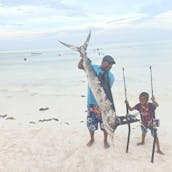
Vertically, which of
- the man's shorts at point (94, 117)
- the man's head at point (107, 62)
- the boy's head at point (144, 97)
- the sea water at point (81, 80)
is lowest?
the sea water at point (81, 80)

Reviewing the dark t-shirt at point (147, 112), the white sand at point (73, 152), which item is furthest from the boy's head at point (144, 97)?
the white sand at point (73, 152)

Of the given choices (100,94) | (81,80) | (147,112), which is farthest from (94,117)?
(81,80)

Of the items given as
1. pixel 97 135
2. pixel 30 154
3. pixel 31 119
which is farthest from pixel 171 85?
pixel 30 154

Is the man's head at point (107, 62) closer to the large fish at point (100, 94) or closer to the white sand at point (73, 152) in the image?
the large fish at point (100, 94)

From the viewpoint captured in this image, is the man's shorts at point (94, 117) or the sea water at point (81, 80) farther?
the sea water at point (81, 80)

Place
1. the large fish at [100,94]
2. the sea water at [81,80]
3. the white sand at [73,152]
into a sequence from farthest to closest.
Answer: the sea water at [81,80], the white sand at [73,152], the large fish at [100,94]

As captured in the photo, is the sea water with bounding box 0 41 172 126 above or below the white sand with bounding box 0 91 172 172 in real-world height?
below

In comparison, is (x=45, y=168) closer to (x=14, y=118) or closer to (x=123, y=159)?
(x=123, y=159)

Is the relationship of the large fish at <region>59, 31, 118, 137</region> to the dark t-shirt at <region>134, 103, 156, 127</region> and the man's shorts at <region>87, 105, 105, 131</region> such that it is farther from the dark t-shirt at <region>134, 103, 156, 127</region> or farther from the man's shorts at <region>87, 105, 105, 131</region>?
the dark t-shirt at <region>134, 103, 156, 127</region>

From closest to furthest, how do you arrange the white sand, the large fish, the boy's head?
the large fish → the white sand → the boy's head

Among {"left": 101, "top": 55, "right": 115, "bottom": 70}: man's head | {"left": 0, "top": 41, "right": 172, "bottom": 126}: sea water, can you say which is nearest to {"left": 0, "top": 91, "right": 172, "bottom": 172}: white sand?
{"left": 101, "top": 55, "right": 115, "bottom": 70}: man's head

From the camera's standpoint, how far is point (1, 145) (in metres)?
7.36

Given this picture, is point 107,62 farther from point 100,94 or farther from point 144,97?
point 144,97

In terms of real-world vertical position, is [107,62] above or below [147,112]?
above
